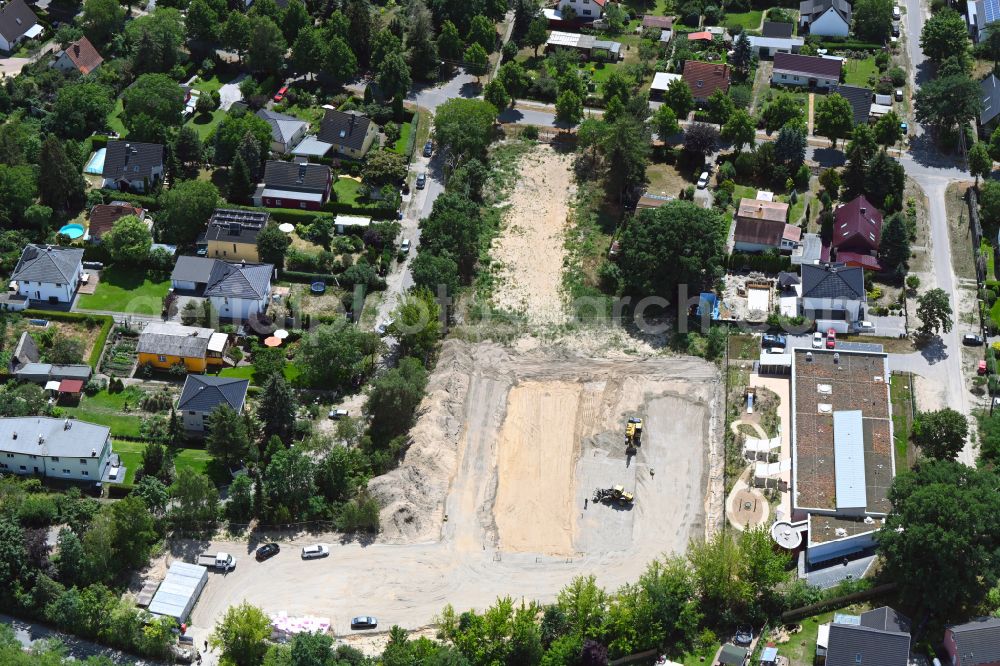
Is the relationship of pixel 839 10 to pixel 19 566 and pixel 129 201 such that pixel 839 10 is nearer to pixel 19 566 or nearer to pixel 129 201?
pixel 129 201

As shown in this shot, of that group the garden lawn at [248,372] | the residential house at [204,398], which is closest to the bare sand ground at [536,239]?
the garden lawn at [248,372]

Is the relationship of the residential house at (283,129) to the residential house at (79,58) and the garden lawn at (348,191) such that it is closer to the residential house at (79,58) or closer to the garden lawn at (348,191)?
the garden lawn at (348,191)

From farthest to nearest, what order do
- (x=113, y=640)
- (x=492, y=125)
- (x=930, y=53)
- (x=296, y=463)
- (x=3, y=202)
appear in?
(x=930, y=53) < (x=492, y=125) < (x=3, y=202) < (x=296, y=463) < (x=113, y=640)

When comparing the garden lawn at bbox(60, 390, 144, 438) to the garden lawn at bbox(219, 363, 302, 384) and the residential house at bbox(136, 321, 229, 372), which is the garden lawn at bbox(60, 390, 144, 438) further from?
Answer: the garden lawn at bbox(219, 363, 302, 384)

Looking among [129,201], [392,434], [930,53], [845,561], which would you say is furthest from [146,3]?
[845,561]

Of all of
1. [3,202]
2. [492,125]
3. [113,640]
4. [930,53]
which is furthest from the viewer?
[930,53]

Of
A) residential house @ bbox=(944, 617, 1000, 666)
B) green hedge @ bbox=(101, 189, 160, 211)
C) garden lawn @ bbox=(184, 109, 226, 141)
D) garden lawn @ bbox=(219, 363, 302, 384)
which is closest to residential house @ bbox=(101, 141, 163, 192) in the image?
green hedge @ bbox=(101, 189, 160, 211)

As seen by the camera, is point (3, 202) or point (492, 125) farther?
point (492, 125)

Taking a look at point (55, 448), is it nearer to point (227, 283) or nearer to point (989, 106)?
point (227, 283)
